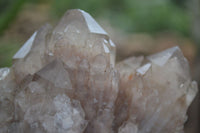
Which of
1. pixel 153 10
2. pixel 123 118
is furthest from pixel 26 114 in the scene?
pixel 153 10

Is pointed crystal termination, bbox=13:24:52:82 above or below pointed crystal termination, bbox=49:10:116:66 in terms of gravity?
below

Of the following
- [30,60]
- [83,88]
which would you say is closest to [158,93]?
[83,88]

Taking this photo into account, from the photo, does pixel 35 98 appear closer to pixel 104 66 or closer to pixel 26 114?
pixel 26 114

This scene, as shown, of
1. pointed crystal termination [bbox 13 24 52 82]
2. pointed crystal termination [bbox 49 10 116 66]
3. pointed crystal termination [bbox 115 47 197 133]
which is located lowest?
pointed crystal termination [bbox 115 47 197 133]

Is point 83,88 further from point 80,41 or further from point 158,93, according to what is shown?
point 158,93

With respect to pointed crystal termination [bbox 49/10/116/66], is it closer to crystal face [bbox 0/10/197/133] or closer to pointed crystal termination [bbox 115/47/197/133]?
crystal face [bbox 0/10/197/133]

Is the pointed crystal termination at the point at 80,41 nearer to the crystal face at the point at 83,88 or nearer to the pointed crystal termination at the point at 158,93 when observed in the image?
the crystal face at the point at 83,88

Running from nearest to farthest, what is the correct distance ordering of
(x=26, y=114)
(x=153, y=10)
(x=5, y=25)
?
(x=26, y=114) < (x=5, y=25) < (x=153, y=10)

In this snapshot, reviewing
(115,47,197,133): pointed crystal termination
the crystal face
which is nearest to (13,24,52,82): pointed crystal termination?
the crystal face
